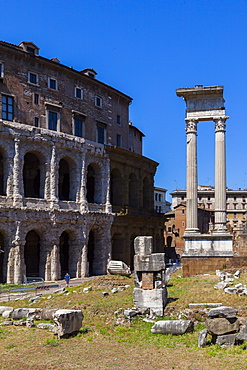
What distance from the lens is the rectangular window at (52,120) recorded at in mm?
36375

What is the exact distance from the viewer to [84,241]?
1478 inches

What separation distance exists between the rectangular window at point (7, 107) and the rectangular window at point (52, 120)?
370cm

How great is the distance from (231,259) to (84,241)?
15339 millimetres

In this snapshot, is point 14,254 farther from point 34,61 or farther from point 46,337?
point 46,337

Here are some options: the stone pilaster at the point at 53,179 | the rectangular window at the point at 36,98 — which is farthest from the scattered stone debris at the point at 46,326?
the rectangular window at the point at 36,98

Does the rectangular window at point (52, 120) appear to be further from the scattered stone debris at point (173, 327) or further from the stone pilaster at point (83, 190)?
the scattered stone debris at point (173, 327)

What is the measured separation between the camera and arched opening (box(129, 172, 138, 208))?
45250mm

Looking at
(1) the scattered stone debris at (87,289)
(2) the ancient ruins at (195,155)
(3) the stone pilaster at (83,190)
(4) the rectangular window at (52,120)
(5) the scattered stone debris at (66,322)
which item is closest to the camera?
(5) the scattered stone debris at (66,322)

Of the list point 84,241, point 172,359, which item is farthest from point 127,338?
point 84,241

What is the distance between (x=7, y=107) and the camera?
33312mm

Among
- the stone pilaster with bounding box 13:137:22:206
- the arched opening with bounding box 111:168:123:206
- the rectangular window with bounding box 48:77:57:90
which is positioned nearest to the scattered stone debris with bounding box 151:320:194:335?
the stone pilaster with bounding box 13:137:22:206

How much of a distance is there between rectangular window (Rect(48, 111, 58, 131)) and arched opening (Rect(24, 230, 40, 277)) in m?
9.35

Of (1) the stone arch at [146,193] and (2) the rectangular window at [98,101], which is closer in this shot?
(2) the rectangular window at [98,101]

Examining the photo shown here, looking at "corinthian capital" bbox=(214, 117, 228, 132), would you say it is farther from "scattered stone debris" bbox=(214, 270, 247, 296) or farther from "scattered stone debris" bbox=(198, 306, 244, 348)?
"scattered stone debris" bbox=(198, 306, 244, 348)
